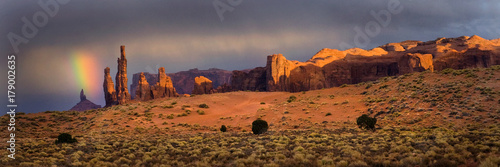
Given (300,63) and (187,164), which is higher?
(300,63)

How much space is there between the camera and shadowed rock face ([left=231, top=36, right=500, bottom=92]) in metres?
113

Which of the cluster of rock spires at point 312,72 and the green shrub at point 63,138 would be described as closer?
the green shrub at point 63,138

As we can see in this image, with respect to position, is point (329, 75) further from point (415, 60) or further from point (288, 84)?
point (415, 60)

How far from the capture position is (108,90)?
134 m

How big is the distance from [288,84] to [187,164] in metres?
113

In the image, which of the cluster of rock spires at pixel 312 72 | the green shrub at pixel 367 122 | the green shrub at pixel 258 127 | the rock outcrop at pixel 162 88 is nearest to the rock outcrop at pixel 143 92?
the cluster of rock spires at pixel 312 72

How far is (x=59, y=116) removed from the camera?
157 feet

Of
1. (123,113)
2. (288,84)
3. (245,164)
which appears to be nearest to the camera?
(245,164)

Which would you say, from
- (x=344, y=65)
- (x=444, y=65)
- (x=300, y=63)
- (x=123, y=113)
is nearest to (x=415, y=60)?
A: (x=444, y=65)

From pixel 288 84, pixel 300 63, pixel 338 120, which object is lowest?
pixel 338 120

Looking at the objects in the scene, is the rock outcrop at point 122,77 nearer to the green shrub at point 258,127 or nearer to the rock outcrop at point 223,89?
the rock outcrop at point 223,89

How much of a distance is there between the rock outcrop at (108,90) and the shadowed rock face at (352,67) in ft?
177

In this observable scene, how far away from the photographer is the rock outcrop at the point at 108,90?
13312cm

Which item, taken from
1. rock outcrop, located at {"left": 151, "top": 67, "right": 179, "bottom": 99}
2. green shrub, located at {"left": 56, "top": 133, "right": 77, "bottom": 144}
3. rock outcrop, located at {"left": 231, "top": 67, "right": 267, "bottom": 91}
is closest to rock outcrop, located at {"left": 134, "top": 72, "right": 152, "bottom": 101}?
rock outcrop, located at {"left": 151, "top": 67, "right": 179, "bottom": 99}
